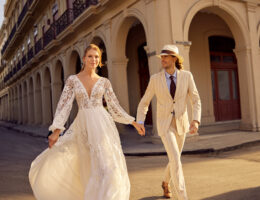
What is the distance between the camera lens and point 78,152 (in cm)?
314

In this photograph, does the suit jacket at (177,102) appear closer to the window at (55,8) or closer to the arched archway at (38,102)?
the window at (55,8)

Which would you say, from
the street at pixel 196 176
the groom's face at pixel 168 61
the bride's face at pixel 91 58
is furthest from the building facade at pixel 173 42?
the bride's face at pixel 91 58

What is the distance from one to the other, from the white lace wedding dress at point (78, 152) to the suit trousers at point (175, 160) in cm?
61

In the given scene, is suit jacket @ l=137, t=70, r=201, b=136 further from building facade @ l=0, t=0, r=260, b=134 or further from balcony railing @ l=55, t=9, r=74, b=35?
balcony railing @ l=55, t=9, r=74, b=35

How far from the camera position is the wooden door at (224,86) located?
500 inches

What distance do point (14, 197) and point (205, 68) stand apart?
9882mm

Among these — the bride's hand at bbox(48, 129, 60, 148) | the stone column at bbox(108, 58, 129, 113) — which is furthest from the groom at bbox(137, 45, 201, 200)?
the stone column at bbox(108, 58, 129, 113)

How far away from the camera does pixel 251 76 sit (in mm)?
10023

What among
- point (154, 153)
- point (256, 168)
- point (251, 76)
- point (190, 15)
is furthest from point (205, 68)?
point (256, 168)

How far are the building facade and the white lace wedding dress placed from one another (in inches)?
223

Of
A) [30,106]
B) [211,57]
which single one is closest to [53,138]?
[211,57]

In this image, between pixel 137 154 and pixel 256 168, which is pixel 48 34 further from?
pixel 256 168

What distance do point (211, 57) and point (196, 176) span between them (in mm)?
9109

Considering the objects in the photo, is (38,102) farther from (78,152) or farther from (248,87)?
(78,152)
